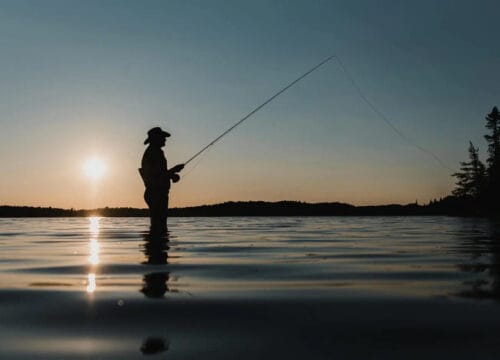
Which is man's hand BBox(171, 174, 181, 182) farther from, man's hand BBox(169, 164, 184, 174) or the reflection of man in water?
the reflection of man in water

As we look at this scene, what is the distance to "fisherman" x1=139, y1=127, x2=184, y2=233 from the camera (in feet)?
55.4

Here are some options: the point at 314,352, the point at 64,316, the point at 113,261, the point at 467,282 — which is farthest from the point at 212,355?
the point at 113,261

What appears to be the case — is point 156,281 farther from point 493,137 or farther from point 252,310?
point 493,137

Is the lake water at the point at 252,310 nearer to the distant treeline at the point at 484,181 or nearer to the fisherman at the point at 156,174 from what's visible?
the fisherman at the point at 156,174

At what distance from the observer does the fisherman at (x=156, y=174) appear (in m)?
16.9

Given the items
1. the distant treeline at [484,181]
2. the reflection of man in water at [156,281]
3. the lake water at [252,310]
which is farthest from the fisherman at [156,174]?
the distant treeline at [484,181]

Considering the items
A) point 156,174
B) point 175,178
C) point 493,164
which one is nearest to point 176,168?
point 175,178

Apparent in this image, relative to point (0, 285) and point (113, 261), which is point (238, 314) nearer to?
point (0, 285)

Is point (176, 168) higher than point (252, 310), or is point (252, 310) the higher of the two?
point (176, 168)

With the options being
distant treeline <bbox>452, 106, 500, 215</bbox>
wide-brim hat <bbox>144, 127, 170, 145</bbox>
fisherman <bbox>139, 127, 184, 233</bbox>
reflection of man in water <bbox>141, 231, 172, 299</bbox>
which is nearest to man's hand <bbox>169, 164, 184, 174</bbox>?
fisherman <bbox>139, 127, 184, 233</bbox>

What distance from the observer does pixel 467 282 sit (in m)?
5.67

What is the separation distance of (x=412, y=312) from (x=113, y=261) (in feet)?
17.5

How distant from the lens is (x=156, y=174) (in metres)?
16.8

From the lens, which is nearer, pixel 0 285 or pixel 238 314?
pixel 238 314
